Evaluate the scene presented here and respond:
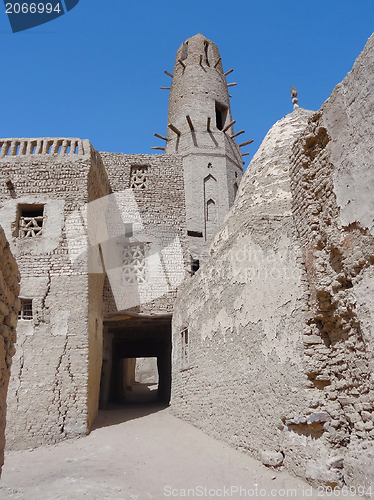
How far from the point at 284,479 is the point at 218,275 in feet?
12.9

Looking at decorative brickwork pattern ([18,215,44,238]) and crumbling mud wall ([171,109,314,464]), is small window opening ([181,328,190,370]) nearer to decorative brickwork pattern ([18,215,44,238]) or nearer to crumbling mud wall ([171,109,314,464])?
crumbling mud wall ([171,109,314,464])

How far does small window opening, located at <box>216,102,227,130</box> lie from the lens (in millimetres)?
18122

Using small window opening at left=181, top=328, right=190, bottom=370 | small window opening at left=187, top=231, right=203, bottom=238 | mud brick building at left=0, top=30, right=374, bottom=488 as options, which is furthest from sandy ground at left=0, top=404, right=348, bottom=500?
small window opening at left=187, top=231, right=203, bottom=238

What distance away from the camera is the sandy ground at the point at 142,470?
202 inches

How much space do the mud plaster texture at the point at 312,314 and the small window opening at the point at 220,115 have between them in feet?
39.6

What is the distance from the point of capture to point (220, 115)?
18562 mm

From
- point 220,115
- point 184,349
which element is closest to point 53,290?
point 184,349

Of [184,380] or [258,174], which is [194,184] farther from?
[184,380]

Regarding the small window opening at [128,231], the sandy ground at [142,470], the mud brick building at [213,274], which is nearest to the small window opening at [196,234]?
the mud brick building at [213,274]

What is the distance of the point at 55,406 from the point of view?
28.8ft

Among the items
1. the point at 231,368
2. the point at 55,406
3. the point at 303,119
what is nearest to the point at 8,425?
the point at 55,406

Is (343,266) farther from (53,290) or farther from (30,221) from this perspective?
(30,221)

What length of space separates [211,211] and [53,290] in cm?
771

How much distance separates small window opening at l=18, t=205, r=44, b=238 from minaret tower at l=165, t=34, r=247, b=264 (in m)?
5.43
